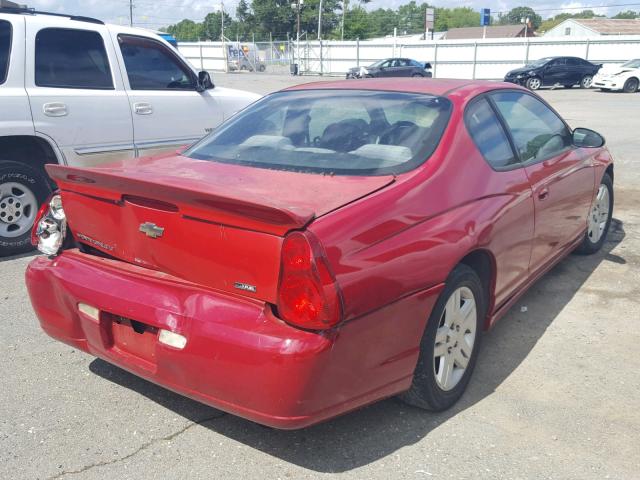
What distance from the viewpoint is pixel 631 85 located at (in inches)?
1114

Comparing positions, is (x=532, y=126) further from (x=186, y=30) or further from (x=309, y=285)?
(x=186, y=30)

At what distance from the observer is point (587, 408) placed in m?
3.27

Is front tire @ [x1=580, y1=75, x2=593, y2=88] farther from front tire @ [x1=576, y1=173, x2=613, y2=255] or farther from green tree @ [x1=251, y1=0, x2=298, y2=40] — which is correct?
green tree @ [x1=251, y1=0, x2=298, y2=40]

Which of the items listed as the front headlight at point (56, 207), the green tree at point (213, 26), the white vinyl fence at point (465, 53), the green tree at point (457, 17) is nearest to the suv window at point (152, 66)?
the front headlight at point (56, 207)

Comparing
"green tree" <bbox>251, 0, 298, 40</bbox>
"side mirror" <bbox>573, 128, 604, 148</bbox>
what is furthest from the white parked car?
"green tree" <bbox>251, 0, 298, 40</bbox>

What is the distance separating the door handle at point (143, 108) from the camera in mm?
6324

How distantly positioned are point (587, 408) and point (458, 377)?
66 centimetres

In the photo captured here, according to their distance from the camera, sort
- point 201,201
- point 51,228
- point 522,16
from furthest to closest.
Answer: point 522,16 < point 51,228 < point 201,201

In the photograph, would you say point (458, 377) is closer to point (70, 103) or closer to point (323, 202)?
point (323, 202)

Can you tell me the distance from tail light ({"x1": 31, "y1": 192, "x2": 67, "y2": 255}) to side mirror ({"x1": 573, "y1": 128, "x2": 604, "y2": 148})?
139 inches

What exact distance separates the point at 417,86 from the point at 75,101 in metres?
3.40

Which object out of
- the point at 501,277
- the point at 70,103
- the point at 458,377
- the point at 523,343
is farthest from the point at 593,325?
the point at 70,103

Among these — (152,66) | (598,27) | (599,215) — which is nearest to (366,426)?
(599,215)

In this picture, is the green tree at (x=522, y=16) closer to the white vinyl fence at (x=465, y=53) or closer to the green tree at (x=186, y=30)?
the green tree at (x=186, y=30)
